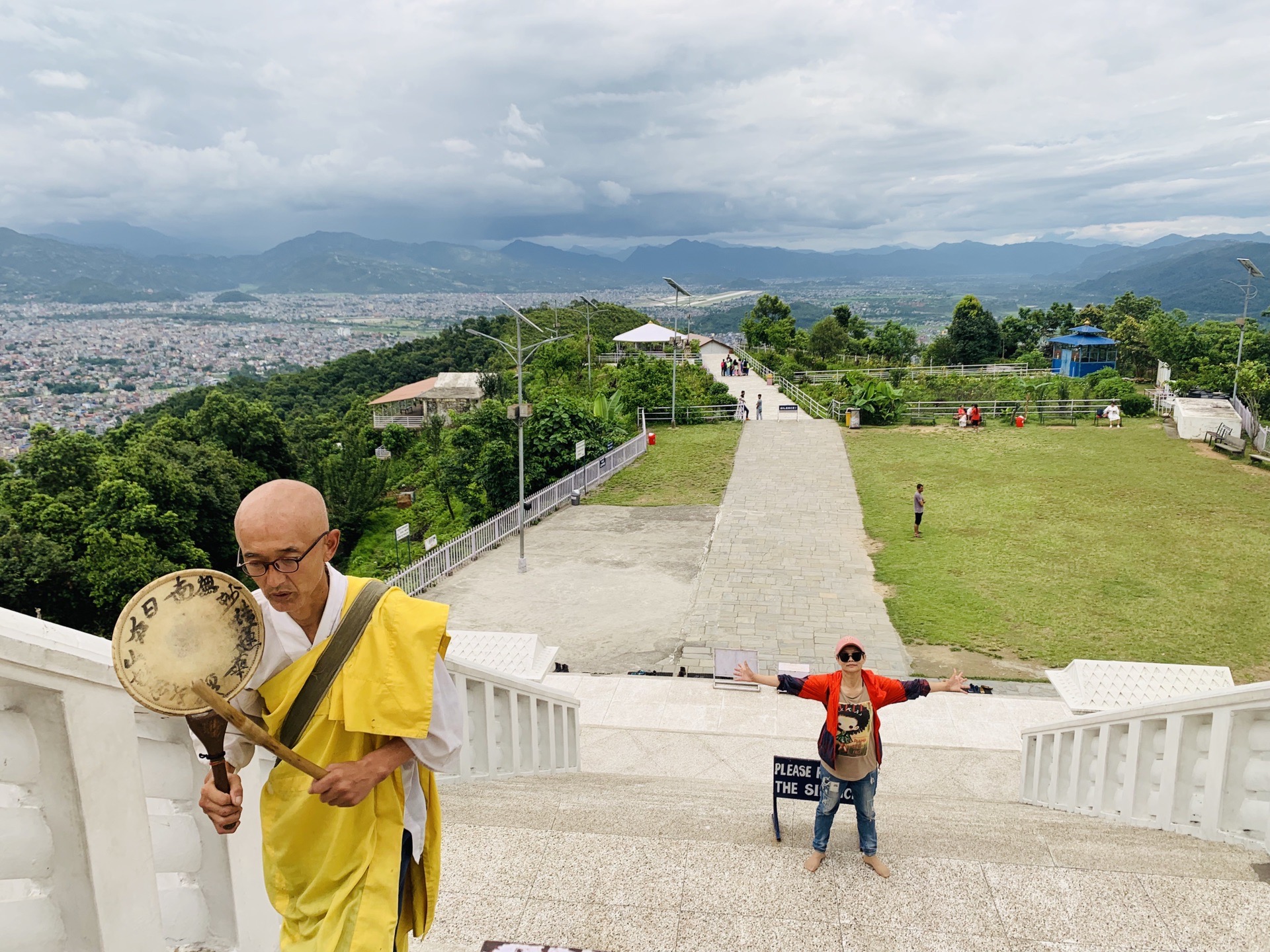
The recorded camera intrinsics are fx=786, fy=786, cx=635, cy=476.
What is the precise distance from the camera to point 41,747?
2051 mm

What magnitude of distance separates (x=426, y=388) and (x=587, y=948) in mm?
55143

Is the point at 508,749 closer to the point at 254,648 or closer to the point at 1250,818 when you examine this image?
the point at 254,648

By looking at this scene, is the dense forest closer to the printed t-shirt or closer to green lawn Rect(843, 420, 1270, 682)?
green lawn Rect(843, 420, 1270, 682)

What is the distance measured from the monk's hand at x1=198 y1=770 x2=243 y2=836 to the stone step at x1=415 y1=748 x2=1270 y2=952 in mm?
1456

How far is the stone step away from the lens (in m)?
3.25

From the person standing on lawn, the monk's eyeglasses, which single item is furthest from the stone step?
the person standing on lawn

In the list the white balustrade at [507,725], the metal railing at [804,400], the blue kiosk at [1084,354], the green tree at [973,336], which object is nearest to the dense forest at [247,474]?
the metal railing at [804,400]

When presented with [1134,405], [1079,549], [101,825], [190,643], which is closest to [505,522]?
[1079,549]

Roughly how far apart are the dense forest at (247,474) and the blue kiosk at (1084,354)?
73.1 feet

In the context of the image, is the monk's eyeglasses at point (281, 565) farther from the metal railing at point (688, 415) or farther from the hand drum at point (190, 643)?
the metal railing at point (688, 415)

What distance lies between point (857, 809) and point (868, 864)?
250 mm

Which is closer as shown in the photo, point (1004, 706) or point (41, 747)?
point (41, 747)

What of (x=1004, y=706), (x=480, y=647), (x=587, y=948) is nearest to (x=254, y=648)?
(x=587, y=948)

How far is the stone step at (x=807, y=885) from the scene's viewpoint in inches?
128
